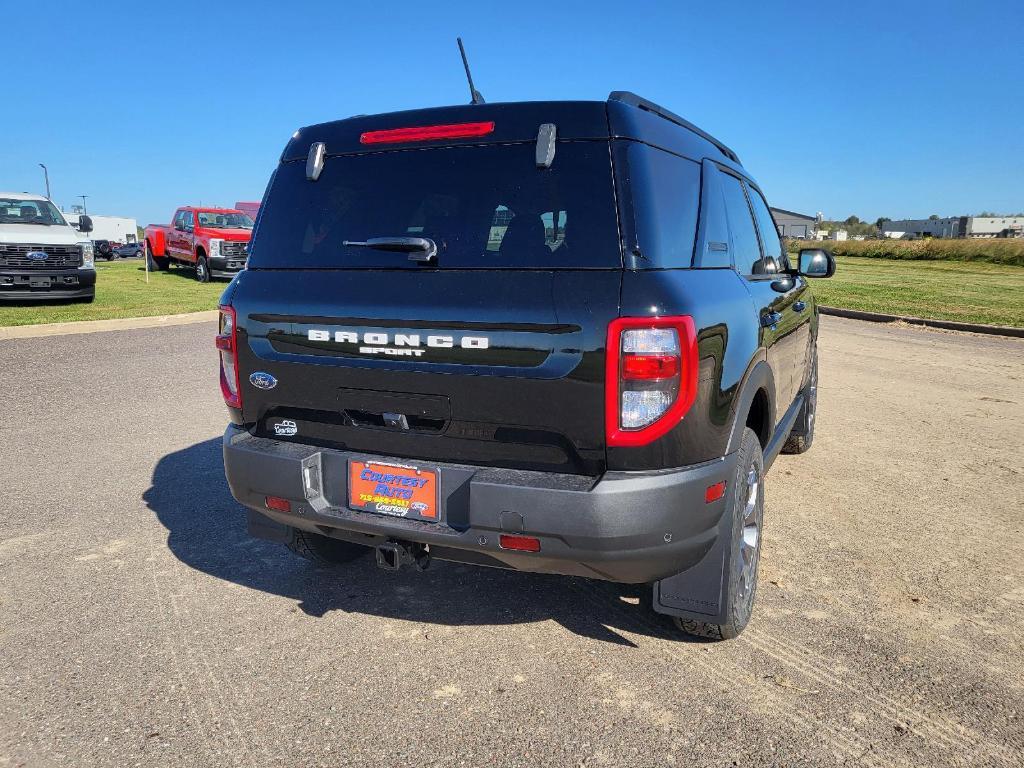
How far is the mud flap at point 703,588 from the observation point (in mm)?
2768

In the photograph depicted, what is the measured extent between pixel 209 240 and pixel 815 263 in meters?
19.2

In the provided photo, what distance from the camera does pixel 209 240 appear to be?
2089 centimetres

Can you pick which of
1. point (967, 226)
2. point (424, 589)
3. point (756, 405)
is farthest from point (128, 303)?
point (967, 226)

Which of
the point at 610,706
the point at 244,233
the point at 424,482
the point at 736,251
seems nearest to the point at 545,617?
the point at 610,706

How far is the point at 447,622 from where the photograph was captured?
3217 mm

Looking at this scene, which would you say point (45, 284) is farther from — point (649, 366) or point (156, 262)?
point (649, 366)

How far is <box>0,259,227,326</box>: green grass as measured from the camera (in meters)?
13.2

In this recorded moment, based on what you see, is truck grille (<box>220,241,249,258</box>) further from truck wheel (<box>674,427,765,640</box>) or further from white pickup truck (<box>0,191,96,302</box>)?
truck wheel (<box>674,427,765,640</box>)

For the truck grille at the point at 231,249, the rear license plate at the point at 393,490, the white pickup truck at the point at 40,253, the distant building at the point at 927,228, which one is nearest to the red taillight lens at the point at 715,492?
the rear license plate at the point at 393,490

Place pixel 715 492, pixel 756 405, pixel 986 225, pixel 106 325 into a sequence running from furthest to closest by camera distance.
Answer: pixel 986 225
pixel 106 325
pixel 756 405
pixel 715 492

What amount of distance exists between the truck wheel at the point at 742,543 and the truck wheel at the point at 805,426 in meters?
2.38

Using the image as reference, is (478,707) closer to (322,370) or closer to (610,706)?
(610,706)

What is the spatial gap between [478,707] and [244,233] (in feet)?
68.2

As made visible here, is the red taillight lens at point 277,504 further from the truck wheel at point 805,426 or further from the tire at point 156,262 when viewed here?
the tire at point 156,262
